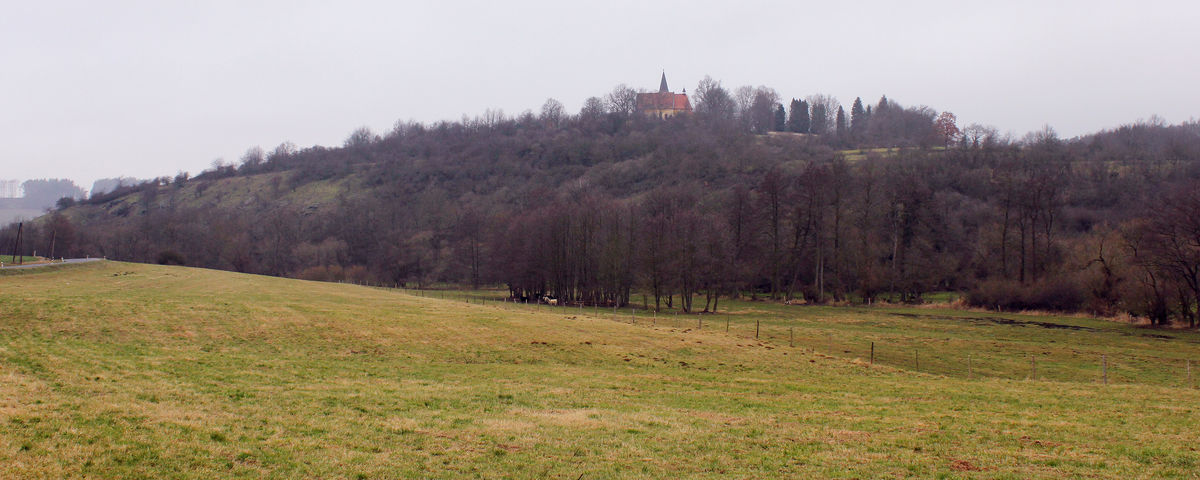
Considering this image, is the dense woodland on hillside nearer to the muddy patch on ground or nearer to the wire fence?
the muddy patch on ground

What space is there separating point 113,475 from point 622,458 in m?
7.61

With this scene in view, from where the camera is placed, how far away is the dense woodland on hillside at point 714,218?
67.6m

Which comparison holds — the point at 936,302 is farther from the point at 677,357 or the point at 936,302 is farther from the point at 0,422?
the point at 0,422

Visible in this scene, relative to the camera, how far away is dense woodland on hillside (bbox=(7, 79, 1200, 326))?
67625 millimetres

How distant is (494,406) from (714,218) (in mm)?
64942

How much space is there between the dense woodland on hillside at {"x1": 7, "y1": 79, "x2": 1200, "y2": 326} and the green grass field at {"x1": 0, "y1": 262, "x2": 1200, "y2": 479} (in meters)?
36.3

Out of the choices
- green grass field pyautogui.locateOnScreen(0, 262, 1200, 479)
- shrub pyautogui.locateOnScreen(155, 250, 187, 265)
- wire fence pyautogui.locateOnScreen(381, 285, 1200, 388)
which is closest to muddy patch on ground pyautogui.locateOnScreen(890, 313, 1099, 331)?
wire fence pyautogui.locateOnScreen(381, 285, 1200, 388)

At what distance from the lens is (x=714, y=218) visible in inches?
3123

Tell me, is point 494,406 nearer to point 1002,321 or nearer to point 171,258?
point 1002,321

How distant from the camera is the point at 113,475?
30.7ft

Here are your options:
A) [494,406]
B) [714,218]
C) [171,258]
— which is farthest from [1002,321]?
[171,258]

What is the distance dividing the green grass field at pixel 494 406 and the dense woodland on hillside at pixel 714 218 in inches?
1430

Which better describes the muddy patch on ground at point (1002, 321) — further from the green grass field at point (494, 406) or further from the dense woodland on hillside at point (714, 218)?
the green grass field at point (494, 406)

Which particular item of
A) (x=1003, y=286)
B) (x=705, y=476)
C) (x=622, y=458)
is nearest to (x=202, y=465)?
(x=622, y=458)
